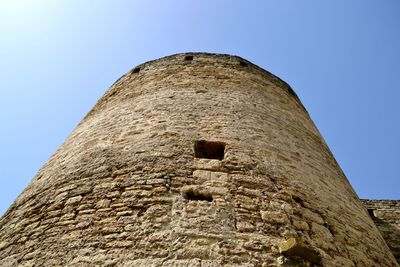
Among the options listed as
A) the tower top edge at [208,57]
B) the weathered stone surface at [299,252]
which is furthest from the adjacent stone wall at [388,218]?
the weathered stone surface at [299,252]

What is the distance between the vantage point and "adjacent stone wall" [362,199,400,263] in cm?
645

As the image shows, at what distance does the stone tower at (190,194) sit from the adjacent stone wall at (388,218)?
2737mm

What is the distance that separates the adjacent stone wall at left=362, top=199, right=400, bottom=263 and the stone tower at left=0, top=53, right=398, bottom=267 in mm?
2737

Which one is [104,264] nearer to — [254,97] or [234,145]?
[234,145]

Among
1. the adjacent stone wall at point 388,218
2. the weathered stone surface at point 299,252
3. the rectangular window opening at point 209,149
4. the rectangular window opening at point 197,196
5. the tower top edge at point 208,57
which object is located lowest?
the weathered stone surface at point 299,252

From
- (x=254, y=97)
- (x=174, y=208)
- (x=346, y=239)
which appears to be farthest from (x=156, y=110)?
(x=346, y=239)

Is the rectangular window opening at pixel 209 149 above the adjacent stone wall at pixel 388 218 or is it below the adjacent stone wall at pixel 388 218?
below

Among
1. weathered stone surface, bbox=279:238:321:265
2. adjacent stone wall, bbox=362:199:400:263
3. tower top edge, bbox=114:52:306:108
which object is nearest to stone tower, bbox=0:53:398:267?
weathered stone surface, bbox=279:238:321:265

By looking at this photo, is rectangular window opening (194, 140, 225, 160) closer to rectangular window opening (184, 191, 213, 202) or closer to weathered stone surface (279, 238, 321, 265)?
rectangular window opening (184, 191, 213, 202)

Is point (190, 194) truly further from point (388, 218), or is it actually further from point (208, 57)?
point (388, 218)

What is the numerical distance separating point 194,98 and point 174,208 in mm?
1992

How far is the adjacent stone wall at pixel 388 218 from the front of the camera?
6445 millimetres

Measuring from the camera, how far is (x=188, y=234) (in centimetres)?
257

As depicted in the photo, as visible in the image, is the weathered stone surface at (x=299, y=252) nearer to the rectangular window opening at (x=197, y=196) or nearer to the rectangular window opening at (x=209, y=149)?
the rectangular window opening at (x=197, y=196)
